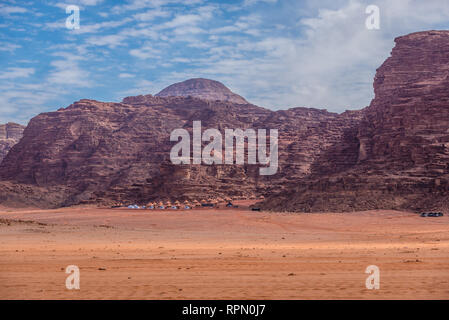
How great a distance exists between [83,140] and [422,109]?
10424 cm

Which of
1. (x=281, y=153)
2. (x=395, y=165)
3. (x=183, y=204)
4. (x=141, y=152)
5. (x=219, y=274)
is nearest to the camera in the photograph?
(x=219, y=274)

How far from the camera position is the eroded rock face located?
56.2 meters

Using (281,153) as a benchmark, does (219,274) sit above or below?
below

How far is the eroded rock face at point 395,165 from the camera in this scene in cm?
5622

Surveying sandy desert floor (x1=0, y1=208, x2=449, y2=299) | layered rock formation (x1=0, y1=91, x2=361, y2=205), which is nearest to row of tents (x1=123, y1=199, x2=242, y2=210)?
layered rock formation (x1=0, y1=91, x2=361, y2=205)

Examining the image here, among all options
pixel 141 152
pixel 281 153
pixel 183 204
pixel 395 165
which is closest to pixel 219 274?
pixel 395 165

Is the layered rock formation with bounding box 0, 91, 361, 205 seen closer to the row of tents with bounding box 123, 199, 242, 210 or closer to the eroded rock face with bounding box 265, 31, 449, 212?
the row of tents with bounding box 123, 199, 242, 210

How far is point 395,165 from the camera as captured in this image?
63000mm

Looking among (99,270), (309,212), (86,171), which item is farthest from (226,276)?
(86,171)

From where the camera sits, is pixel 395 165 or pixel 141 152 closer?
pixel 395 165

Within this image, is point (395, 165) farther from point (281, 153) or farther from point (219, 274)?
point (219, 274)

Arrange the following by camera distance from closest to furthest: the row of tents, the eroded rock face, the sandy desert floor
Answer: the sandy desert floor → the eroded rock face → the row of tents

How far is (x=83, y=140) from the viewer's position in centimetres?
14850

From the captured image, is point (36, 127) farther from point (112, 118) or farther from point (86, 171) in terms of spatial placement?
point (86, 171)
